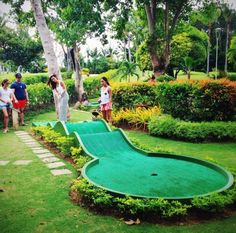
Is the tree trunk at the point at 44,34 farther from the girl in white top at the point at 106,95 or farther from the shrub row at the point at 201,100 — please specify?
the shrub row at the point at 201,100

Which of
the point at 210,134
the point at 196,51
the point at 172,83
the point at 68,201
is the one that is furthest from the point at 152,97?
the point at 196,51

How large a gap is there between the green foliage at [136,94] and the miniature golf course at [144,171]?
4334mm

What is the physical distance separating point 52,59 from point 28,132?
138 inches

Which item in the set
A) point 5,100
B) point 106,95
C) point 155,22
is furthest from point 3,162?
point 155,22

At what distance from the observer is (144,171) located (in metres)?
6.13

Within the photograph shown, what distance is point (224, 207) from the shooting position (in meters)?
4.60

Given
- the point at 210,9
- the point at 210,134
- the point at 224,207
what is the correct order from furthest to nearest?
the point at 210,9 → the point at 210,134 → the point at 224,207

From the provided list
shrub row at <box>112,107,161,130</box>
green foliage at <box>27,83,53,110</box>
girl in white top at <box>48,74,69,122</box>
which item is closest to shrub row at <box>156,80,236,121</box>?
shrub row at <box>112,107,161,130</box>

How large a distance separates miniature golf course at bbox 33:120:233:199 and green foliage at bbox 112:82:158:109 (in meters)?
4.33

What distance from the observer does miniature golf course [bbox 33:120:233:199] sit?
5125mm

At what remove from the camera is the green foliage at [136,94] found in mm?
12553

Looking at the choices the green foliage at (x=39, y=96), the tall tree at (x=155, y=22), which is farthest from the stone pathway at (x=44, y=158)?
the tall tree at (x=155, y=22)

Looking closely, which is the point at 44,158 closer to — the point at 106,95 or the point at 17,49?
the point at 106,95

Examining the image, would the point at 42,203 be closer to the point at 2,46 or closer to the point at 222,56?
the point at 2,46
